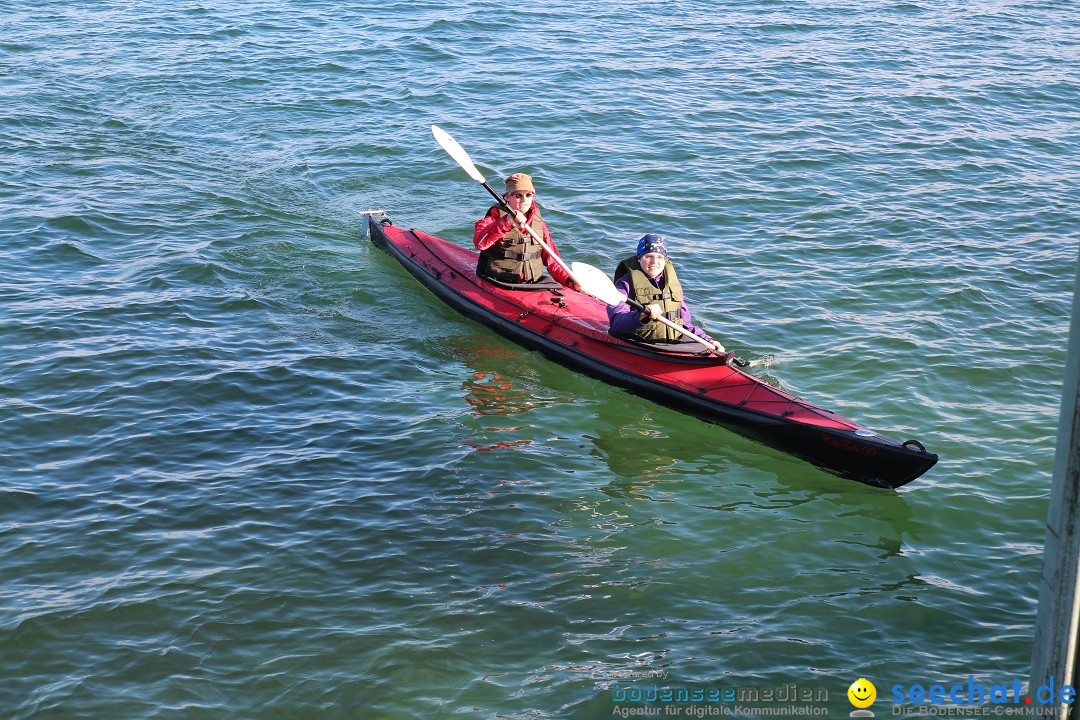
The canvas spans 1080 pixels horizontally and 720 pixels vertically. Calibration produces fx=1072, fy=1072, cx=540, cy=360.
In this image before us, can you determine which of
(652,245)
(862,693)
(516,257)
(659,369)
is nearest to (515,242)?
(516,257)

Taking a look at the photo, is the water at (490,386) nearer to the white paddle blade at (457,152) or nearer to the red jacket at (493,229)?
the red jacket at (493,229)

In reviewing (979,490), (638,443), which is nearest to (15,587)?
(638,443)

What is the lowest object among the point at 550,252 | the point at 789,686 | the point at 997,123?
the point at 789,686

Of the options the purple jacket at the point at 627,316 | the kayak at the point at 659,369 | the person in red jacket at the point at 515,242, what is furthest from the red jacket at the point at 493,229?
the purple jacket at the point at 627,316

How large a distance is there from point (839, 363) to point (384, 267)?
16.2ft

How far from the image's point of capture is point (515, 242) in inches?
408

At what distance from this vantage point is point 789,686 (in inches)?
234

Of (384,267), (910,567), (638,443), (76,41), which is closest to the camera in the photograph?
(910,567)

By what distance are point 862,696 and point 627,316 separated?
4105 mm

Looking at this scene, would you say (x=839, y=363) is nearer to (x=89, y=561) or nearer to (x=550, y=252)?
(x=550, y=252)

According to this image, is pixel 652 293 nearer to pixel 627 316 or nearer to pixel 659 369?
pixel 627 316

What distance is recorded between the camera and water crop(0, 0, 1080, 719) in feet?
20.6

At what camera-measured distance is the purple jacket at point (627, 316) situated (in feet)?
29.7

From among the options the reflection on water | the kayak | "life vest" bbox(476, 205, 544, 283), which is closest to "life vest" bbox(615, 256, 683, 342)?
the kayak
